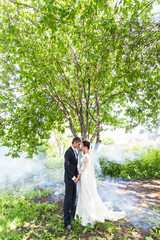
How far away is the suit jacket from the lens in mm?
4711

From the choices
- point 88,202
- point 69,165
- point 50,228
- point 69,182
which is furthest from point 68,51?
point 50,228

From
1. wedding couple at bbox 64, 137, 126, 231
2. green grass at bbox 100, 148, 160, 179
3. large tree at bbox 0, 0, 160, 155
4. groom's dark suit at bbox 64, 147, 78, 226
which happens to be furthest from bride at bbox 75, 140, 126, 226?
green grass at bbox 100, 148, 160, 179

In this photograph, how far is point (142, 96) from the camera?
7.23 m

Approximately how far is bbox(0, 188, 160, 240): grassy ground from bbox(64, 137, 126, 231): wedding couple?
213 mm

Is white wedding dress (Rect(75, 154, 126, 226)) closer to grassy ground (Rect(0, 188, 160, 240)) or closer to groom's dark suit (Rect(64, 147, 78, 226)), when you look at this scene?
grassy ground (Rect(0, 188, 160, 240))

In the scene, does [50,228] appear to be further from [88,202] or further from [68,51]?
[68,51]

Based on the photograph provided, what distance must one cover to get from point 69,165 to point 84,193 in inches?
39.1

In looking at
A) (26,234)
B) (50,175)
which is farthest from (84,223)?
(50,175)

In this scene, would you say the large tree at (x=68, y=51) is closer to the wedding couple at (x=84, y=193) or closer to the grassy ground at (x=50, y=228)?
the wedding couple at (x=84, y=193)

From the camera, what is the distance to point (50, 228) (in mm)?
4641

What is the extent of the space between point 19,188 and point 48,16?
838 centimetres

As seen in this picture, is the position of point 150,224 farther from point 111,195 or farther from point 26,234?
point 26,234

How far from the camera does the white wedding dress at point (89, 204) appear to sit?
4.73 meters

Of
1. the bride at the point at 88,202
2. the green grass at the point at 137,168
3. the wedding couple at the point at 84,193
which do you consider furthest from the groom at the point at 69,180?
the green grass at the point at 137,168
